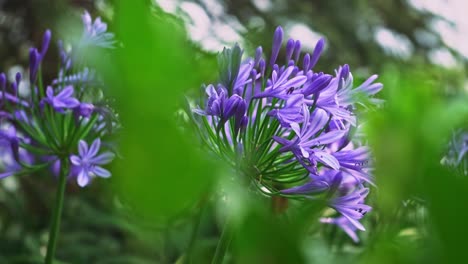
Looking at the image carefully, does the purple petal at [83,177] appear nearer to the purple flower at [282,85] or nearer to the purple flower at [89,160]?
the purple flower at [89,160]

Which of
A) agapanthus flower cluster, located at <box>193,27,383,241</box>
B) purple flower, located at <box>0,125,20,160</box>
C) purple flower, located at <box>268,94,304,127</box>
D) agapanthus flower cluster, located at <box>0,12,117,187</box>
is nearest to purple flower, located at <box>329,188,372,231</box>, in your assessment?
agapanthus flower cluster, located at <box>193,27,383,241</box>

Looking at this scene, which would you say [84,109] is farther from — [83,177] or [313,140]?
[313,140]

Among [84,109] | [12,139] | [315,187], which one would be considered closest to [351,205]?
[315,187]

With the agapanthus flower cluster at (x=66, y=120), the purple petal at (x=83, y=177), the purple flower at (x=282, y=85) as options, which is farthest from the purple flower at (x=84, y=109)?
the purple flower at (x=282, y=85)

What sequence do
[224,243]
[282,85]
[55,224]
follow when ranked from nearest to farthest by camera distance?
[224,243] < [282,85] < [55,224]

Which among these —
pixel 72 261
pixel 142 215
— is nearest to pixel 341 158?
pixel 142 215

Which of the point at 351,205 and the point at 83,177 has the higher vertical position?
the point at 351,205

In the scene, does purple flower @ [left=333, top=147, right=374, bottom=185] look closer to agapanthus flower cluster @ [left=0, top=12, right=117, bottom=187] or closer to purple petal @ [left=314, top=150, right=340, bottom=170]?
purple petal @ [left=314, top=150, right=340, bottom=170]
